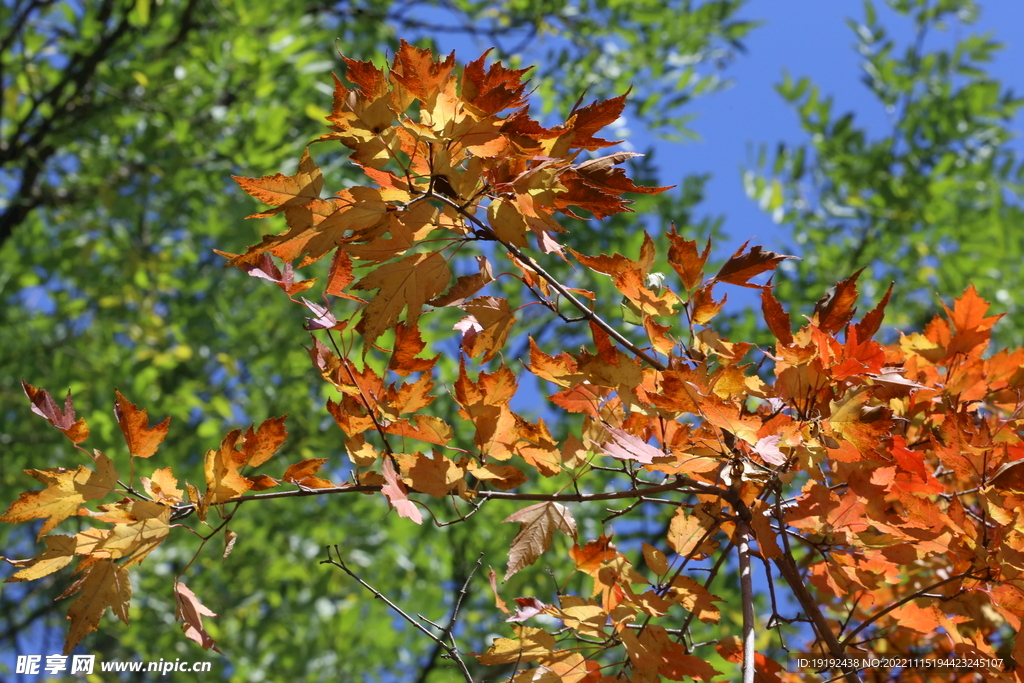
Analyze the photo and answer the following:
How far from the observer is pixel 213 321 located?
10.1 ft

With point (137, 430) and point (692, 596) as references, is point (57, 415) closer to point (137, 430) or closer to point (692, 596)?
point (137, 430)

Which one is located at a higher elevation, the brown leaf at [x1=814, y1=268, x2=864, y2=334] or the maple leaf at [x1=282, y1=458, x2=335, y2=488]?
the brown leaf at [x1=814, y1=268, x2=864, y2=334]

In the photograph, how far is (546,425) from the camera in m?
0.90

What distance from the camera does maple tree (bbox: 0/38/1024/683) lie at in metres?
0.76

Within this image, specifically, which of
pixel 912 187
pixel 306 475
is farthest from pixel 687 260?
pixel 912 187

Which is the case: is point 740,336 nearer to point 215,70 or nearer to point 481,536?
point 481,536

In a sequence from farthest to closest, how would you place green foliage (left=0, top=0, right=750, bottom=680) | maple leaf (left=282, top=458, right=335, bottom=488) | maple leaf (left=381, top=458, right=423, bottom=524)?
green foliage (left=0, top=0, right=750, bottom=680) < maple leaf (left=282, top=458, right=335, bottom=488) < maple leaf (left=381, top=458, right=423, bottom=524)

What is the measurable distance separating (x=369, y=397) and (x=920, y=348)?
0.74 m

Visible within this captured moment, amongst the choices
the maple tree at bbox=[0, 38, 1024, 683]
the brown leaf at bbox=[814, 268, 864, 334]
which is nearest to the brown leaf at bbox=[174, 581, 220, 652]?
the maple tree at bbox=[0, 38, 1024, 683]

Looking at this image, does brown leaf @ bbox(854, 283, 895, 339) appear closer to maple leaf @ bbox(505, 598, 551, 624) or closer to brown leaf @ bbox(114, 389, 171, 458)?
maple leaf @ bbox(505, 598, 551, 624)

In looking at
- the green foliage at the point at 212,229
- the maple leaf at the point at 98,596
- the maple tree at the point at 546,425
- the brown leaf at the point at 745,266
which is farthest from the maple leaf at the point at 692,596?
the green foliage at the point at 212,229

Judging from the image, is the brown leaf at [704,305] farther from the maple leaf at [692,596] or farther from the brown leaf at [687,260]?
the maple leaf at [692,596]

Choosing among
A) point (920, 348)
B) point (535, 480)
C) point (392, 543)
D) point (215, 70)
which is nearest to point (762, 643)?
point (535, 480)

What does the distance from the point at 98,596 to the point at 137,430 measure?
0.17 metres
